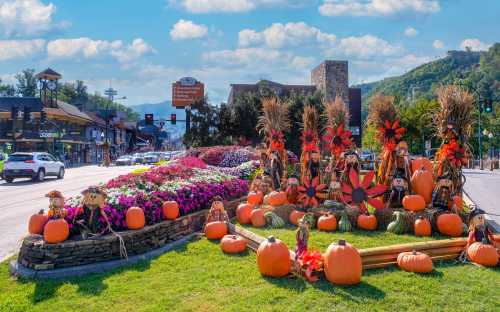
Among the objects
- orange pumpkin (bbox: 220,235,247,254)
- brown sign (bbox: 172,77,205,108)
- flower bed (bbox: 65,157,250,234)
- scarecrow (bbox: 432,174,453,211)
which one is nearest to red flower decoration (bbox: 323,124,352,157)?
scarecrow (bbox: 432,174,453,211)

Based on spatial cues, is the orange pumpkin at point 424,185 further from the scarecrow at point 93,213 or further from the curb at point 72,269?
the scarecrow at point 93,213

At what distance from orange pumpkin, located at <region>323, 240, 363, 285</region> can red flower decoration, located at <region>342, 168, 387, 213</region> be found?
359 cm

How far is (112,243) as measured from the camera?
6562 mm

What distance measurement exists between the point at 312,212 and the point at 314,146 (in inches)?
84.3

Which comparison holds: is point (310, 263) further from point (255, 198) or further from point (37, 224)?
point (255, 198)

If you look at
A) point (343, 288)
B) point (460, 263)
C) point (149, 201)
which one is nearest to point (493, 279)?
point (460, 263)

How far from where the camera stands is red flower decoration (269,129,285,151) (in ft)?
37.9

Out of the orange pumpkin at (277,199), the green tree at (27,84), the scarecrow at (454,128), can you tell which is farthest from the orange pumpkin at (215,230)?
the green tree at (27,84)

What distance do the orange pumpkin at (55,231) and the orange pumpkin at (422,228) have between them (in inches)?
229

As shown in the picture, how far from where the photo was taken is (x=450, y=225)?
7609 millimetres

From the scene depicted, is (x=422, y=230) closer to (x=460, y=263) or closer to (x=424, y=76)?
(x=460, y=263)

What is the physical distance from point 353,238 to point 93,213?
14.2 feet

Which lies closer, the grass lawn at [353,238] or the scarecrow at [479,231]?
the scarecrow at [479,231]

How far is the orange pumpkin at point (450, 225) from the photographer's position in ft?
24.9
